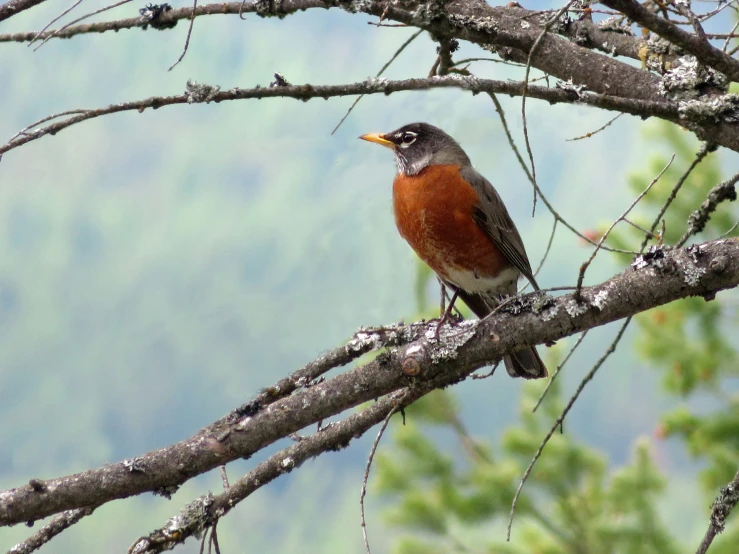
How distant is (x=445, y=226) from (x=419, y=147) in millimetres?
606

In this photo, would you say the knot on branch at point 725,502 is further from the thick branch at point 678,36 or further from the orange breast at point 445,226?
the orange breast at point 445,226

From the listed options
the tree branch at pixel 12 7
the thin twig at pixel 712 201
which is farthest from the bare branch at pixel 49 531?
the thin twig at pixel 712 201

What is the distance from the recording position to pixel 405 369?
2221 mm

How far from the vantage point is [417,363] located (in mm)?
2221

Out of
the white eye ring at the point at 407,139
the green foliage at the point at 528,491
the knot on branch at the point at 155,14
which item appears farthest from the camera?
the green foliage at the point at 528,491

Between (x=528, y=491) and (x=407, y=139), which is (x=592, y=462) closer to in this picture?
(x=528, y=491)

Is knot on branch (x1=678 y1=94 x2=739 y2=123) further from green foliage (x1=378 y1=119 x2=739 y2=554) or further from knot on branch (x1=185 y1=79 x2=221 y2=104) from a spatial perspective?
green foliage (x1=378 y1=119 x2=739 y2=554)

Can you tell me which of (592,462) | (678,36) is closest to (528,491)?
(592,462)

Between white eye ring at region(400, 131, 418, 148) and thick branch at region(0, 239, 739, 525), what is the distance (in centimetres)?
177

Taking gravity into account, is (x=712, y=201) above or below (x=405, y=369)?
above

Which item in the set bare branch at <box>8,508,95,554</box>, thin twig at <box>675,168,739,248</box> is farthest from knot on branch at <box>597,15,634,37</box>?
bare branch at <box>8,508,95,554</box>

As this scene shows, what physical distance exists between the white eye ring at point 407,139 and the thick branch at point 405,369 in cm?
177

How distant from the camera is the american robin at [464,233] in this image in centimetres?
347

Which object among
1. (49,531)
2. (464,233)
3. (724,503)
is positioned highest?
(464,233)
